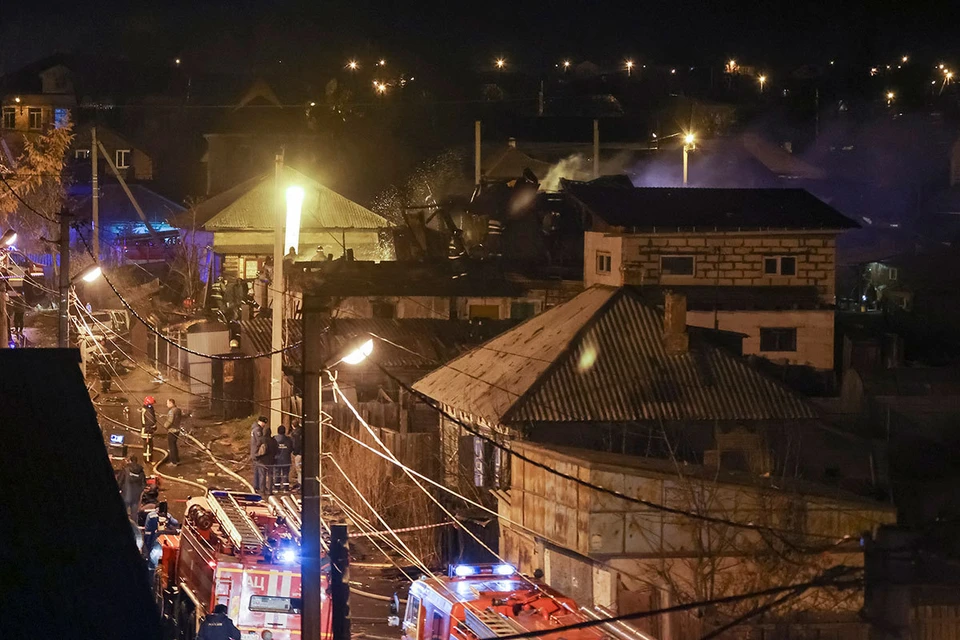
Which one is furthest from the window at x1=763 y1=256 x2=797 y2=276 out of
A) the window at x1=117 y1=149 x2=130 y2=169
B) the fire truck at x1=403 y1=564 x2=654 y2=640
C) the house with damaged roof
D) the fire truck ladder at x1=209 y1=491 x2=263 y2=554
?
the window at x1=117 y1=149 x2=130 y2=169

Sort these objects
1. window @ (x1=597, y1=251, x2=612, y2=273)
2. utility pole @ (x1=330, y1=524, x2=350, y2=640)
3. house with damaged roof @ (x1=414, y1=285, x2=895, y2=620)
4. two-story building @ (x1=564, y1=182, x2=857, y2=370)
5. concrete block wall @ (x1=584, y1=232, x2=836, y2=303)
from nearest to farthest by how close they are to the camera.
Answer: utility pole @ (x1=330, y1=524, x2=350, y2=640)
house with damaged roof @ (x1=414, y1=285, x2=895, y2=620)
two-story building @ (x1=564, y1=182, x2=857, y2=370)
concrete block wall @ (x1=584, y1=232, x2=836, y2=303)
window @ (x1=597, y1=251, x2=612, y2=273)

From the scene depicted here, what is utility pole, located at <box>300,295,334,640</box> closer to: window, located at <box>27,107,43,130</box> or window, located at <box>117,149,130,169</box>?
window, located at <box>117,149,130,169</box>

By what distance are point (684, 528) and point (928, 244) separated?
45.8 metres

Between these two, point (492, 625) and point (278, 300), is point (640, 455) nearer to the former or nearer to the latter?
point (278, 300)

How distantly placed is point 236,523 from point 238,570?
1123 mm

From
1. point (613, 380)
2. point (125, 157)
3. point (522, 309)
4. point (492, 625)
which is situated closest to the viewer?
point (492, 625)

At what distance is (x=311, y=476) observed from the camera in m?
10.8

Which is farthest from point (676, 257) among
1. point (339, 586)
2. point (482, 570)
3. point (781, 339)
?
point (339, 586)

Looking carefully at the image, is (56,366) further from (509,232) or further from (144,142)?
(144,142)

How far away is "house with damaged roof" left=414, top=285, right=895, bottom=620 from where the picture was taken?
1630cm

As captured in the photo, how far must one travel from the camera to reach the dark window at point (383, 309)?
3459 cm

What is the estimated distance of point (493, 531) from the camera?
20.1 meters

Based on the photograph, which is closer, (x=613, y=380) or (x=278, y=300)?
(x=613, y=380)

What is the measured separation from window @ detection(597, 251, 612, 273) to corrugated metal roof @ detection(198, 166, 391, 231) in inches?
711
